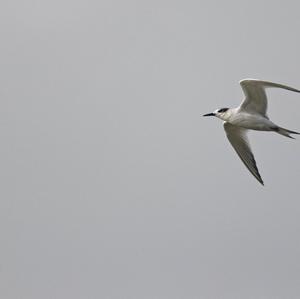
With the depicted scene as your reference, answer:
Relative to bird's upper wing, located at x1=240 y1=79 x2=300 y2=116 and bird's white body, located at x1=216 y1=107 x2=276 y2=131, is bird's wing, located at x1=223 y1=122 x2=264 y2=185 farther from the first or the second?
bird's upper wing, located at x1=240 y1=79 x2=300 y2=116

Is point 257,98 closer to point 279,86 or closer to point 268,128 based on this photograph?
point 268,128

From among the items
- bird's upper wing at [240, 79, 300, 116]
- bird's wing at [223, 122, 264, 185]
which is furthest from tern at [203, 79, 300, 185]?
bird's wing at [223, 122, 264, 185]

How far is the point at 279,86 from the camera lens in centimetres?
1698

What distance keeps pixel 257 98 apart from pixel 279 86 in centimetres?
189

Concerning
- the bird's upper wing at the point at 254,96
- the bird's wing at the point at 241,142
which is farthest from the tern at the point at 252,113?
the bird's wing at the point at 241,142

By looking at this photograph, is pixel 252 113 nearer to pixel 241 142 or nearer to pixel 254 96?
pixel 254 96

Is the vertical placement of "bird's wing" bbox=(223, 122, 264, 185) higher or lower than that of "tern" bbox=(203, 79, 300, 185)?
lower

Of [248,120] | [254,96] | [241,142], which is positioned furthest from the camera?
[241,142]

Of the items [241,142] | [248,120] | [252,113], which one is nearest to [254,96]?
[252,113]

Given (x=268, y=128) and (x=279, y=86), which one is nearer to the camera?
(x=279, y=86)

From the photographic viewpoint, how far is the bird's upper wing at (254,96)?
18344 millimetres

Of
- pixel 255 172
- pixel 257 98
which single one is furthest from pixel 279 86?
pixel 255 172

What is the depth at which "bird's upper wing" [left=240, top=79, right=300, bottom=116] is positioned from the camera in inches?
722

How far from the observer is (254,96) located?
741 inches
